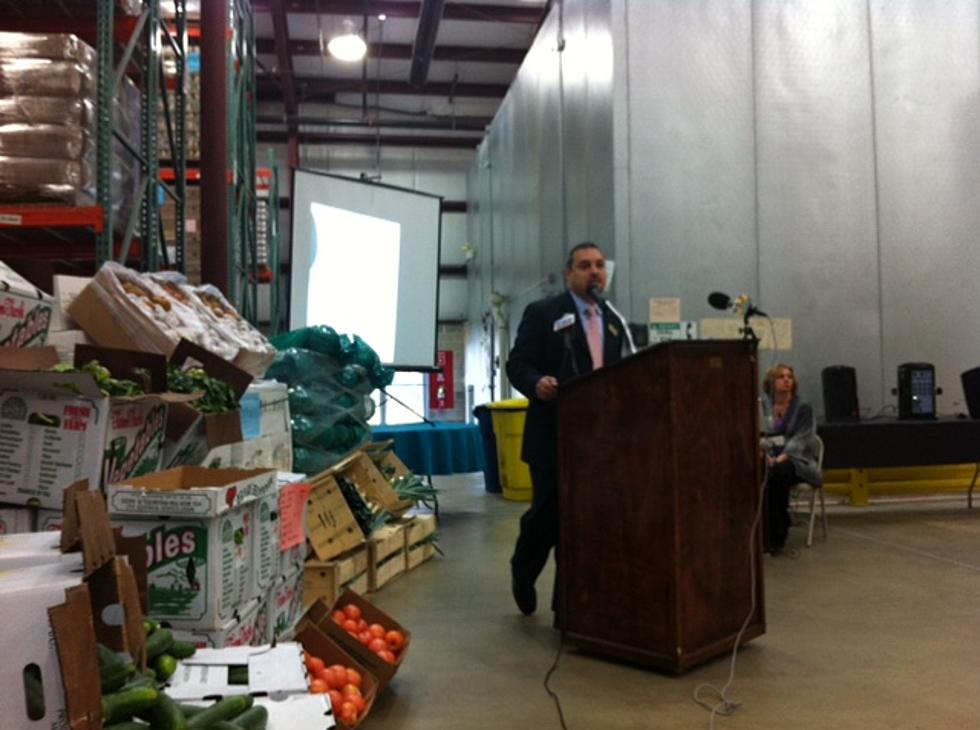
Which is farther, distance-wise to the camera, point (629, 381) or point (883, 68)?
point (883, 68)

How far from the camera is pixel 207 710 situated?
1.51 meters

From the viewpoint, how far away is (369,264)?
6297 mm

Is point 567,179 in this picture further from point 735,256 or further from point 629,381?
point 629,381

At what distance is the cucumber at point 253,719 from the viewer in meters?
1.51

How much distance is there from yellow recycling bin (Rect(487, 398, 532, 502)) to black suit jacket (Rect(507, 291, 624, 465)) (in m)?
4.16

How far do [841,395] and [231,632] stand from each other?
5431mm

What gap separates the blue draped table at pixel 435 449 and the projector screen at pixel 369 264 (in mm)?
597

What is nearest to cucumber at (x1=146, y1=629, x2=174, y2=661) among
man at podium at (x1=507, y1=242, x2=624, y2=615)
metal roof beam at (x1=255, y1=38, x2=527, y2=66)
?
man at podium at (x1=507, y1=242, x2=624, y2=615)

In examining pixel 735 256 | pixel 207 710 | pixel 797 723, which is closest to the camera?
pixel 207 710

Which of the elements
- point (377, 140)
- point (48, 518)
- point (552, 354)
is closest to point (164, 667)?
point (48, 518)

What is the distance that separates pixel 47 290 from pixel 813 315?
5.63 m

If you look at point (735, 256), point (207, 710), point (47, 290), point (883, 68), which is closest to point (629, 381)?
point (207, 710)

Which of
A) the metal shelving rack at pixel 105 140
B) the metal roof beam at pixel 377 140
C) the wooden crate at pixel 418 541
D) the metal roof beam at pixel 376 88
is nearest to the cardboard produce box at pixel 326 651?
the metal shelving rack at pixel 105 140

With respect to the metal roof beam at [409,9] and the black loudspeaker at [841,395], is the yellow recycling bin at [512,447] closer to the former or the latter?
the black loudspeaker at [841,395]
